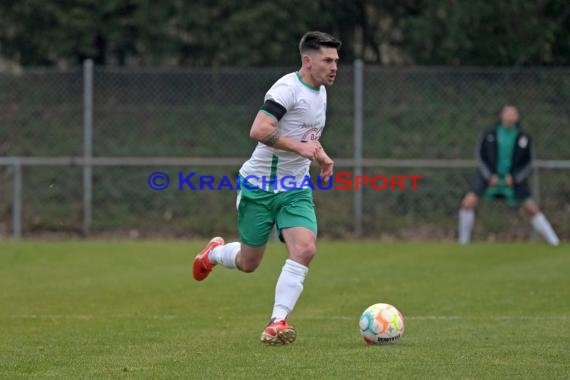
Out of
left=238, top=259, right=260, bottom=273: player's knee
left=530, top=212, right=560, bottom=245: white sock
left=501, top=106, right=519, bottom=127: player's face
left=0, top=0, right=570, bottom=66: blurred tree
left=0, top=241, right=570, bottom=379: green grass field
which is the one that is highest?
left=0, top=0, right=570, bottom=66: blurred tree

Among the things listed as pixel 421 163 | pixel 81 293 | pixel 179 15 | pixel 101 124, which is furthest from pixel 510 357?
pixel 179 15

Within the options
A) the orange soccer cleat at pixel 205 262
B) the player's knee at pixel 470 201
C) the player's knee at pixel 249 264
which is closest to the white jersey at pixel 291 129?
the player's knee at pixel 249 264

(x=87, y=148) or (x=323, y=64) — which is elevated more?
(x=323, y=64)

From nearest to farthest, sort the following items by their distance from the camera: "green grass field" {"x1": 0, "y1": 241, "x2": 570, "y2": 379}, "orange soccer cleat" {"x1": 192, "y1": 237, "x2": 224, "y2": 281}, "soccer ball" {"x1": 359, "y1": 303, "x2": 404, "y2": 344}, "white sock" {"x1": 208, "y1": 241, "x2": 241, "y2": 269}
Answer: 1. "green grass field" {"x1": 0, "y1": 241, "x2": 570, "y2": 379}
2. "soccer ball" {"x1": 359, "y1": 303, "x2": 404, "y2": 344}
3. "white sock" {"x1": 208, "y1": 241, "x2": 241, "y2": 269}
4. "orange soccer cleat" {"x1": 192, "y1": 237, "x2": 224, "y2": 281}

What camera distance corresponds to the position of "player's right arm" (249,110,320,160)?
8039mm

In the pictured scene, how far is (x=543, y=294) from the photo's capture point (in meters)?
11.5

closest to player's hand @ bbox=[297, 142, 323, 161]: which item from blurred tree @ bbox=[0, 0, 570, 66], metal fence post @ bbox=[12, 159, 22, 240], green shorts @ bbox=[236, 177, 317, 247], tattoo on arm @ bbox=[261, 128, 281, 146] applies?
tattoo on arm @ bbox=[261, 128, 281, 146]

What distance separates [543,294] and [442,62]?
8.82 m

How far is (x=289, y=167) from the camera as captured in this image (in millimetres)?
8539

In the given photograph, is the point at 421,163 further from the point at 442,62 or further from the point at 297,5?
the point at 297,5

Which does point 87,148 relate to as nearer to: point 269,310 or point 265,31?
point 265,31

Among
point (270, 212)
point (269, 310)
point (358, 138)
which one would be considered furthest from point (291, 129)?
point (358, 138)

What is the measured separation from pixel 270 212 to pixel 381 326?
128 cm

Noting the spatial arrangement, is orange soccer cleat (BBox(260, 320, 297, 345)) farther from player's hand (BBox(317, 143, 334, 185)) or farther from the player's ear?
the player's ear
